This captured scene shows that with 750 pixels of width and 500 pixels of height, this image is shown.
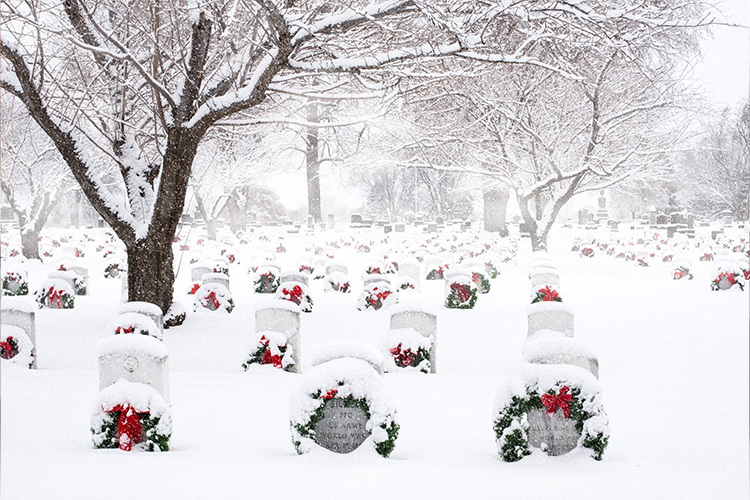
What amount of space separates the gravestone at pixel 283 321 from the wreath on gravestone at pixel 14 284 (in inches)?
347

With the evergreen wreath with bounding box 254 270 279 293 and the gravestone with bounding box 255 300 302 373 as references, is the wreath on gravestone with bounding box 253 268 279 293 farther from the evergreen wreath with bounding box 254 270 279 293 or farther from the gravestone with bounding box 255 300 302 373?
the gravestone with bounding box 255 300 302 373

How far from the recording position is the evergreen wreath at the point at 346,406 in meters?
4.16

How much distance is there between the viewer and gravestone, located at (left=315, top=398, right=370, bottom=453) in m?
4.22

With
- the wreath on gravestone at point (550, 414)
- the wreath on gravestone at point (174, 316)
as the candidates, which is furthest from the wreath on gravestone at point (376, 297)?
the wreath on gravestone at point (550, 414)

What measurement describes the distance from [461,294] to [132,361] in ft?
24.1

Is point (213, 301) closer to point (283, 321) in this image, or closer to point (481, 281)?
point (283, 321)

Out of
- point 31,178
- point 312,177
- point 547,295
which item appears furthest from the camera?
point 312,177

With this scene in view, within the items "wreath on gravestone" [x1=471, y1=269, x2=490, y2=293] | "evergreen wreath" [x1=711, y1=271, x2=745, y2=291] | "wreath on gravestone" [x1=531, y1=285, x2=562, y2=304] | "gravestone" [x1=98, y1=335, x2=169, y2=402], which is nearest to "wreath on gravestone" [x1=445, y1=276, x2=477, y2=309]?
"wreath on gravestone" [x1=531, y1=285, x2=562, y2=304]

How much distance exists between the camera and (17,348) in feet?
22.2

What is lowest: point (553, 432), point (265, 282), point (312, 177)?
point (553, 432)

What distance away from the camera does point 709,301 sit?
1172cm

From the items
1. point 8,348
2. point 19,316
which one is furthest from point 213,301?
point 8,348

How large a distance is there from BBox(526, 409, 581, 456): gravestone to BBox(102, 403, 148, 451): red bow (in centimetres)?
270

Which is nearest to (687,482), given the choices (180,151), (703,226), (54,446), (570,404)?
(570,404)
